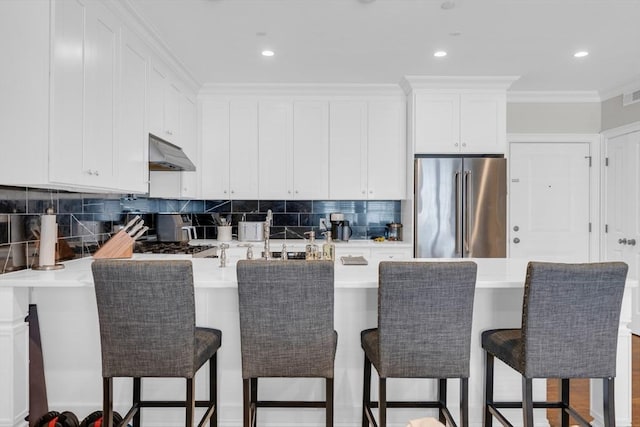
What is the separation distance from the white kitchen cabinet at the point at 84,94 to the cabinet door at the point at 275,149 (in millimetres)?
1964

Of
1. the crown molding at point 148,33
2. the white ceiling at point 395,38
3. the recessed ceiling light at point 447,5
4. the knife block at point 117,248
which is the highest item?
the white ceiling at point 395,38

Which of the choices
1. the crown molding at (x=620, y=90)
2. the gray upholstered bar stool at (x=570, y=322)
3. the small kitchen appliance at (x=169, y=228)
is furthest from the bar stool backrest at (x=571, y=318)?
the crown molding at (x=620, y=90)

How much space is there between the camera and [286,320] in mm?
1781

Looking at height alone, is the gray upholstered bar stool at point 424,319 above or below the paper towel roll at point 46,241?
below

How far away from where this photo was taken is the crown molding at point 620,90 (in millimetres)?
4273

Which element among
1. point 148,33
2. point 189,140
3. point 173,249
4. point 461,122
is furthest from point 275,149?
point 461,122

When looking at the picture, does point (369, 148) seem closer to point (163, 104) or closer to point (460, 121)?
point (460, 121)

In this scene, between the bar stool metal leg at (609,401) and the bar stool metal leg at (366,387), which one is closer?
the bar stool metal leg at (609,401)

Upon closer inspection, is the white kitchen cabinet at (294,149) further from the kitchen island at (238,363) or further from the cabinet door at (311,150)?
the kitchen island at (238,363)

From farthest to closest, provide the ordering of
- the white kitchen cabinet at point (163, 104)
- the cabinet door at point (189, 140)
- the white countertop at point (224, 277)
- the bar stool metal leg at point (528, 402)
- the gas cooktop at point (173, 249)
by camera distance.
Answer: the cabinet door at point (189, 140) < the gas cooktop at point (173, 249) < the white kitchen cabinet at point (163, 104) < the white countertop at point (224, 277) < the bar stool metal leg at point (528, 402)

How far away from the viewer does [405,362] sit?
1826 mm

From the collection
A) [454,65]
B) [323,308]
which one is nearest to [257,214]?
[454,65]

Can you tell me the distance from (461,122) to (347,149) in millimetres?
1146

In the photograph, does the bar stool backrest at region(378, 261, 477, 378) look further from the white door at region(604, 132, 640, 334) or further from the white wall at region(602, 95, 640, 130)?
the white wall at region(602, 95, 640, 130)
